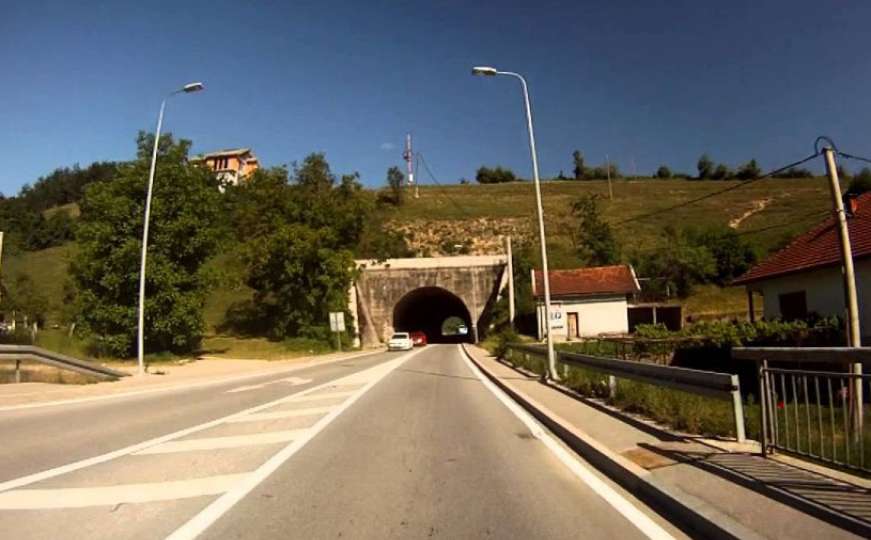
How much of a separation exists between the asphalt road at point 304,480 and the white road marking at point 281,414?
0.20ft

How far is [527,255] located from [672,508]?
62806 millimetres

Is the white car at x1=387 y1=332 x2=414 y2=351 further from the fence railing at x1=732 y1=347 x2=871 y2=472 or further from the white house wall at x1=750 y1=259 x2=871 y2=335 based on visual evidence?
the fence railing at x1=732 y1=347 x2=871 y2=472

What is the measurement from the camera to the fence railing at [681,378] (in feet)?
27.5

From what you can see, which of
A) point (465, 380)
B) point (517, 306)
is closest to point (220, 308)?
point (517, 306)

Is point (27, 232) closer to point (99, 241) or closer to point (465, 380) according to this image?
point (99, 241)

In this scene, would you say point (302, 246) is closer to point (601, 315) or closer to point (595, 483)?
point (601, 315)

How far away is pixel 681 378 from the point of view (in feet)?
33.2

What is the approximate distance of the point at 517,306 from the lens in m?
61.1

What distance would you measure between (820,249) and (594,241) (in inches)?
1839

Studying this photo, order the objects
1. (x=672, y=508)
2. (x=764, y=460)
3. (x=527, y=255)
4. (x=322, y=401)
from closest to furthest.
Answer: (x=672, y=508), (x=764, y=460), (x=322, y=401), (x=527, y=255)

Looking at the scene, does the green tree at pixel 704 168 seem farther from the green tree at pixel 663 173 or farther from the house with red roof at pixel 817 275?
the house with red roof at pixel 817 275

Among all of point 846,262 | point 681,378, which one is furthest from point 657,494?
point 846,262

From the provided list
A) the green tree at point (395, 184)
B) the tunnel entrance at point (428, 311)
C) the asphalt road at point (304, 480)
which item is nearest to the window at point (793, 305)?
the asphalt road at point (304, 480)

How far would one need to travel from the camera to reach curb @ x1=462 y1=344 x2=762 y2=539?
5.23 m
